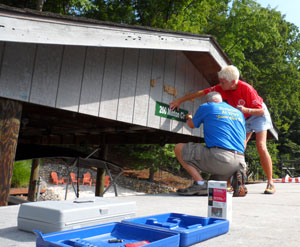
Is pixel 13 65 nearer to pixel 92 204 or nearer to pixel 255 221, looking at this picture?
pixel 92 204

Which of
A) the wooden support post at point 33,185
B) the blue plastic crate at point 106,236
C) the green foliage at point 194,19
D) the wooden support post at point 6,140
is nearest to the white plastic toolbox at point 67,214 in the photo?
the blue plastic crate at point 106,236

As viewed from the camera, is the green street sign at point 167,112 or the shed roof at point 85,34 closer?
the shed roof at point 85,34

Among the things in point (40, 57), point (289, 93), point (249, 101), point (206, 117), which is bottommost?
point (206, 117)

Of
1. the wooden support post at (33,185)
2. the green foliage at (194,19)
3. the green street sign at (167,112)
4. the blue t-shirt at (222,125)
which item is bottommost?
the wooden support post at (33,185)

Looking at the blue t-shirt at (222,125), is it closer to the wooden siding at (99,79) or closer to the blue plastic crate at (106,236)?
the wooden siding at (99,79)

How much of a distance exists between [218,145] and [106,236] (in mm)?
2732

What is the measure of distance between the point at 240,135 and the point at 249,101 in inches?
33.8

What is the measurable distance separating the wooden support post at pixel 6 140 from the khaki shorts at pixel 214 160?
99.3 inches

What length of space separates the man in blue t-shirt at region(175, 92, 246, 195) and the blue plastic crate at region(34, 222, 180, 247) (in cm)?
262

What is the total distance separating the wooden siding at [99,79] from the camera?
14.8 ft

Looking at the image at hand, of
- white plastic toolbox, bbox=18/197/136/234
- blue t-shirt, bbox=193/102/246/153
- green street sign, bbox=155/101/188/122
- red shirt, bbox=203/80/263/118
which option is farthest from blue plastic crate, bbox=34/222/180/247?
green street sign, bbox=155/101/188/122

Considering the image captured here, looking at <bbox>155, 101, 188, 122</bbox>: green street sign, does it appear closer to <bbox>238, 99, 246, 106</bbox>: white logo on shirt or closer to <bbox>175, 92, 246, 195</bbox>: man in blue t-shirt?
<bbox>238, 99, 246, 106</bbox>: white logo on shirt

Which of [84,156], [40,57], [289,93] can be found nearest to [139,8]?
[84,156]

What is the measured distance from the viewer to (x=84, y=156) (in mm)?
7008
